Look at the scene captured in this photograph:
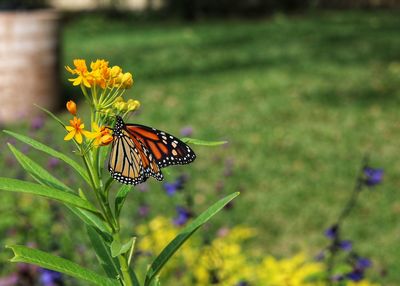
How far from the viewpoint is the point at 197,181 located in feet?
19.1

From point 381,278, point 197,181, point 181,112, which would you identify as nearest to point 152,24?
point 181,112

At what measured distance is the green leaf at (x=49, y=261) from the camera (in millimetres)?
1370

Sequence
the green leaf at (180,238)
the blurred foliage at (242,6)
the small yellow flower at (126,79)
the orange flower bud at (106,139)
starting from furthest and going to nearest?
the blurred foliage at (242,6)
the green leaf at (180,238)
the small yellow flower at (126,79)
the orange flower bud at (106,139)

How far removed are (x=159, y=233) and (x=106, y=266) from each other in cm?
231

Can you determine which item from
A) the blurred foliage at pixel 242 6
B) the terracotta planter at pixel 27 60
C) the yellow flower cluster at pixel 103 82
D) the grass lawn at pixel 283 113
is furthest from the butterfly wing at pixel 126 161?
the blurred foliage at pixel 242 6

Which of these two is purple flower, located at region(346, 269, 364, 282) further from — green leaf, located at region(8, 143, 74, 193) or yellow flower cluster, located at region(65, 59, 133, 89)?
A: yellow flower cluster, located at region(65, 59, 133, 89)

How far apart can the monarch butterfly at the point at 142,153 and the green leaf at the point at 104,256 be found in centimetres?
19

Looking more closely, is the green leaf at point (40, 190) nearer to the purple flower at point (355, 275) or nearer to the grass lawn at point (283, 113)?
the purple flower at point (355, 275)

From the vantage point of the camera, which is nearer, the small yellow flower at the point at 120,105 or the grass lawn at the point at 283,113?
the small yellow flower at the point at 120,105

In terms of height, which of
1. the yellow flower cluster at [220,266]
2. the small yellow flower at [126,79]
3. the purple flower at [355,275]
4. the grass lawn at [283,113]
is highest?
the small yellow flower at [126,79]

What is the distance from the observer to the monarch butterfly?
158 centimetres

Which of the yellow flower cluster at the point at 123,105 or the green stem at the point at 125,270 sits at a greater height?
the yellow flower cluster at the point at 123,105

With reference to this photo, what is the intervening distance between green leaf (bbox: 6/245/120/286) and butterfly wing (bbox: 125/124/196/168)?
11.1 inches

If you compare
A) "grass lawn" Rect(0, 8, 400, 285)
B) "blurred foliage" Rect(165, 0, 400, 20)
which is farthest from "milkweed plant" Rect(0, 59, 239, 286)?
"blurred foliage" Rect(165, 0, 400, 20)
